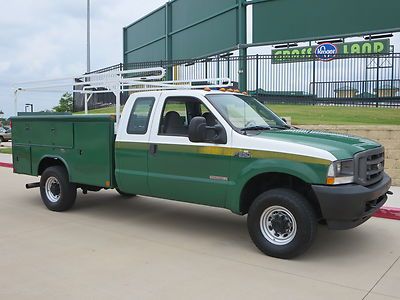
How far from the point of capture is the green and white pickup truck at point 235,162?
5.36m

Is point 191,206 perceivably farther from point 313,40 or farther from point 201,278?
point 313,40

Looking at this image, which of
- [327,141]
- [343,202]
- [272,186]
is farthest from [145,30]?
[343,202]

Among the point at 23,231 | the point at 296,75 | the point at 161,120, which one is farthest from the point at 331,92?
the point at 23,231

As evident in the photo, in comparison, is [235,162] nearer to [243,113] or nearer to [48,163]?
[243,113]

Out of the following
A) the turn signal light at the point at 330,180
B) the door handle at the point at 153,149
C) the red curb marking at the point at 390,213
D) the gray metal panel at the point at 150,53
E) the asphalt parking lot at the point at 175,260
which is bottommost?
the asphalt parking lot at the point at 175,260

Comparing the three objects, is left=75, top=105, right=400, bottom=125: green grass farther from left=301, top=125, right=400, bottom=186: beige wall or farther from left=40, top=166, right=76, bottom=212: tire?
left=40, top=166, right=76, bottom=212: tire

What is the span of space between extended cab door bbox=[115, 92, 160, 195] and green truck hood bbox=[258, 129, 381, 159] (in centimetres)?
184

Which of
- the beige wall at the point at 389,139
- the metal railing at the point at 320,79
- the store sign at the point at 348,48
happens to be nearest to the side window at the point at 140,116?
the beige wall at the point at 389,139

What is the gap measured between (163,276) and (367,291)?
2108 mm

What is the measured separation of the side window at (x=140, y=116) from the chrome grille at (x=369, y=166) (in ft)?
10.1

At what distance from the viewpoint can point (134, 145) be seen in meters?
6.99

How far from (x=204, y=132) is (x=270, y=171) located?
102cm

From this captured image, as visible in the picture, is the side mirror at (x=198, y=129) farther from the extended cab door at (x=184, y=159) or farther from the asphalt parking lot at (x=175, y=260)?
the asphalt parking lot at (x=175, y=260)

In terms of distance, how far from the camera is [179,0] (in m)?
27.6
